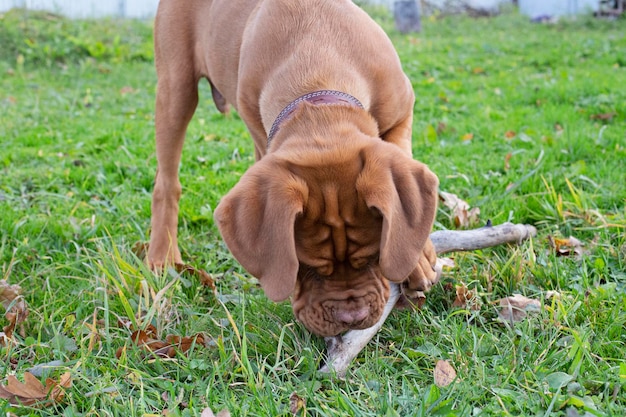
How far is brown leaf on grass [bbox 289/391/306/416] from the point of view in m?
2.70

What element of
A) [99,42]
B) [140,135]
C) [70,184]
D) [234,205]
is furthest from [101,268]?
[99,42]

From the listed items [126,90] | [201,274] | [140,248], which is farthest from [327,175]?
[126,90]

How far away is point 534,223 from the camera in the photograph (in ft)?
14.3

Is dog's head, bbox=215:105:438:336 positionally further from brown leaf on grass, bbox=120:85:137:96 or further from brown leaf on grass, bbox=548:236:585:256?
brown leaf on grass, bbox=120:85:137:96

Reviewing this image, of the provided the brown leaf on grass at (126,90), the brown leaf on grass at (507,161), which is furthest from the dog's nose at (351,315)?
the brown leaf on grass at (126,90)

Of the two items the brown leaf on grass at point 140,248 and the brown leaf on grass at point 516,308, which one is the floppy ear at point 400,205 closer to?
the brown leaf on grass at point 516,308

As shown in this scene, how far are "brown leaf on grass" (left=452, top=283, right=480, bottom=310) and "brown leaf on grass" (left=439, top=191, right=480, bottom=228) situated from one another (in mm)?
905

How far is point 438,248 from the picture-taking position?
3.58 m

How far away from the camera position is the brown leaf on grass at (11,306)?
342cm

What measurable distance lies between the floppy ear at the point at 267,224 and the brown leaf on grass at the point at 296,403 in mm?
414

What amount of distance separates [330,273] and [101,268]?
142 centimetres

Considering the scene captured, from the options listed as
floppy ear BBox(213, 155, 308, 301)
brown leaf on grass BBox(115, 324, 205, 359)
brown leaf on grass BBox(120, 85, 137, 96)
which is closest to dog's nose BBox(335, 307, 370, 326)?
floppy ear BBox(213, 155, 308, 301)

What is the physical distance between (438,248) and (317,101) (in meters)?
0.99

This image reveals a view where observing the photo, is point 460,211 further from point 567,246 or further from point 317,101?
point 317,101
